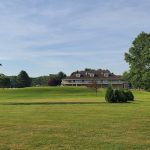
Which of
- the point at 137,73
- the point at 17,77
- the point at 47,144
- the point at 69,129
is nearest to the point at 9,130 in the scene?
the point at 69,129

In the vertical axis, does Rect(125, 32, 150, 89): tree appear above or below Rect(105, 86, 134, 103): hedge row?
above

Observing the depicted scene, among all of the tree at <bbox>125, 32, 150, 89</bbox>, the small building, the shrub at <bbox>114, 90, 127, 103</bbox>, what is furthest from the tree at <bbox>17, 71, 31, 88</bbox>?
the shrub at <bbox>114, 90, 127, 103</bbox>

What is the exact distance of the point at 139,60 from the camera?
67250mm

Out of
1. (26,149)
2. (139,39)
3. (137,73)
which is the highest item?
(139,39)

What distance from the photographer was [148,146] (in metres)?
12.4

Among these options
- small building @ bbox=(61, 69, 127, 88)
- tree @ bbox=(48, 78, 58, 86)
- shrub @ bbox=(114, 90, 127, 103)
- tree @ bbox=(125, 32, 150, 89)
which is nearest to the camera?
shrub @ bbox=(114, 90, 127, 103)

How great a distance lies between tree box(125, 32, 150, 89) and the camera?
213ft

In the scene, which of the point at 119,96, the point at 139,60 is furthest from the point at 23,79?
the point at 119,96

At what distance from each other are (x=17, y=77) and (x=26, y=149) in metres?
156

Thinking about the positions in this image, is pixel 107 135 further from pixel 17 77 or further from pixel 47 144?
pixel 17 77

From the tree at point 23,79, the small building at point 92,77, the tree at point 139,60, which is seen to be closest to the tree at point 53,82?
the small building at point 92,77

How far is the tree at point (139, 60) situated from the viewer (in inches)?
2559

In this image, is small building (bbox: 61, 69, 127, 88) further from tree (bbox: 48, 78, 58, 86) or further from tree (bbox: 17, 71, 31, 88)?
tree (bbox: 17, 71, 31, 88)

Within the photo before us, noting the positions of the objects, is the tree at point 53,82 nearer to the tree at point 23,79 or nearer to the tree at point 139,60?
the tree at point 23,79
